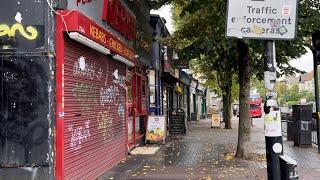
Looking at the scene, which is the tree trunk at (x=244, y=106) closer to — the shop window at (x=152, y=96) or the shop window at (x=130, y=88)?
the shop window at (x=130, y=88)

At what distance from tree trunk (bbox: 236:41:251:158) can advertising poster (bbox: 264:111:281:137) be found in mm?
6956

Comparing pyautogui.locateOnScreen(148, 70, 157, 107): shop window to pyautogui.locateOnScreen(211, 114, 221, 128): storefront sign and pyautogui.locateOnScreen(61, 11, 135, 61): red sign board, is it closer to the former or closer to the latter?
pyautogui.locateOnScreen(61, 11, 135, 61): red sign board

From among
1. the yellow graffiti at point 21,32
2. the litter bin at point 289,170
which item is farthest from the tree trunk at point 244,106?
the litter bin at point 289,170

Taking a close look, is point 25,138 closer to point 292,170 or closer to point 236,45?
point 292,170

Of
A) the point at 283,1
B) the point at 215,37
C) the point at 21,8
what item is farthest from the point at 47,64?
the point at 215,37

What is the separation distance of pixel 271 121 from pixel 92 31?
11.8 ft

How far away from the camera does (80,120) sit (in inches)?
360

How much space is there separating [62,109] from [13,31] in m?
1.35

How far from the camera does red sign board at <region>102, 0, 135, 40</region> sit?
1069 centimetres

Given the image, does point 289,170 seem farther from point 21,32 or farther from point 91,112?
point 91,112

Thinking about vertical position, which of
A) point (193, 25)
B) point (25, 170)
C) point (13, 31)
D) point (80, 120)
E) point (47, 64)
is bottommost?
point (25, 170)

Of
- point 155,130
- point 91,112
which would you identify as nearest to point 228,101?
point 155,130

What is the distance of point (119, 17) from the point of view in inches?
479

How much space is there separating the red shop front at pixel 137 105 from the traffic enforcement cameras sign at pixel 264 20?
8227mm
